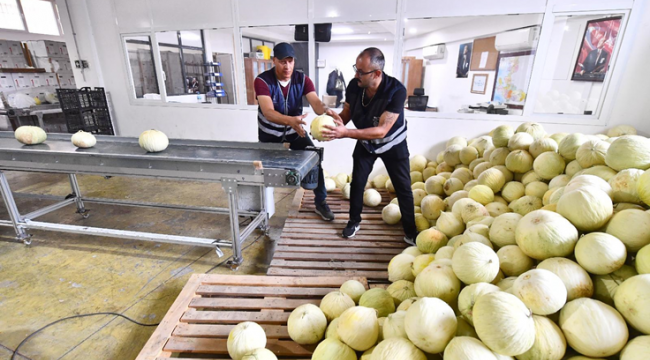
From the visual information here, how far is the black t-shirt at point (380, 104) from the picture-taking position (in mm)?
2633

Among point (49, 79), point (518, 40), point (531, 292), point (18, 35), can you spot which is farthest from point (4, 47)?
point (531, 292)

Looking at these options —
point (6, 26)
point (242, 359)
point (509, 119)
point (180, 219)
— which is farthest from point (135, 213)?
point (6, 26)

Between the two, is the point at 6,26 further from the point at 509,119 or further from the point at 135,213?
the point at 509,119

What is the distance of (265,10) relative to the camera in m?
4.82

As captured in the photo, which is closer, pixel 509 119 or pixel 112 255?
pixel 112 255

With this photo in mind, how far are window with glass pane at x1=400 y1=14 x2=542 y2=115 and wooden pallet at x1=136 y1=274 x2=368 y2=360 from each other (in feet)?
12.2

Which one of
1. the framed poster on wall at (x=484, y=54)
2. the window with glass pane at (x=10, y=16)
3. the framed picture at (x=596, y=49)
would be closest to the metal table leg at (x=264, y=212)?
the framed poster on wall at (x=484, y=54)

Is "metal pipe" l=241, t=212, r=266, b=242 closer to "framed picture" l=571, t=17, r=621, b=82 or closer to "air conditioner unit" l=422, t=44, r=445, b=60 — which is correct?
"air conditioner unit" l=422, t=44, r=445, b=60

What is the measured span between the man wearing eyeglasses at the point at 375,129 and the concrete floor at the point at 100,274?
144cm

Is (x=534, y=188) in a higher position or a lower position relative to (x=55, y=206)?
higher

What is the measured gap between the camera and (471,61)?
5.25 meters

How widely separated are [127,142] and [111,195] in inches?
82.9

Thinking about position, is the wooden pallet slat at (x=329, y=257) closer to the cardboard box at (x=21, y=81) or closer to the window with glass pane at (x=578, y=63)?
the window with glass pane at (x=578, y=63)

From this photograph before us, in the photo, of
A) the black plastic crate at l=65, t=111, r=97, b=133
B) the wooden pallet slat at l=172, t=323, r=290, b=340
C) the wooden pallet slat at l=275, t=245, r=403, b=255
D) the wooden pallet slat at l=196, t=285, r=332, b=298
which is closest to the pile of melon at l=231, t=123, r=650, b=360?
the wooden pallet slat at l=172, t=323, r=290, b=340
